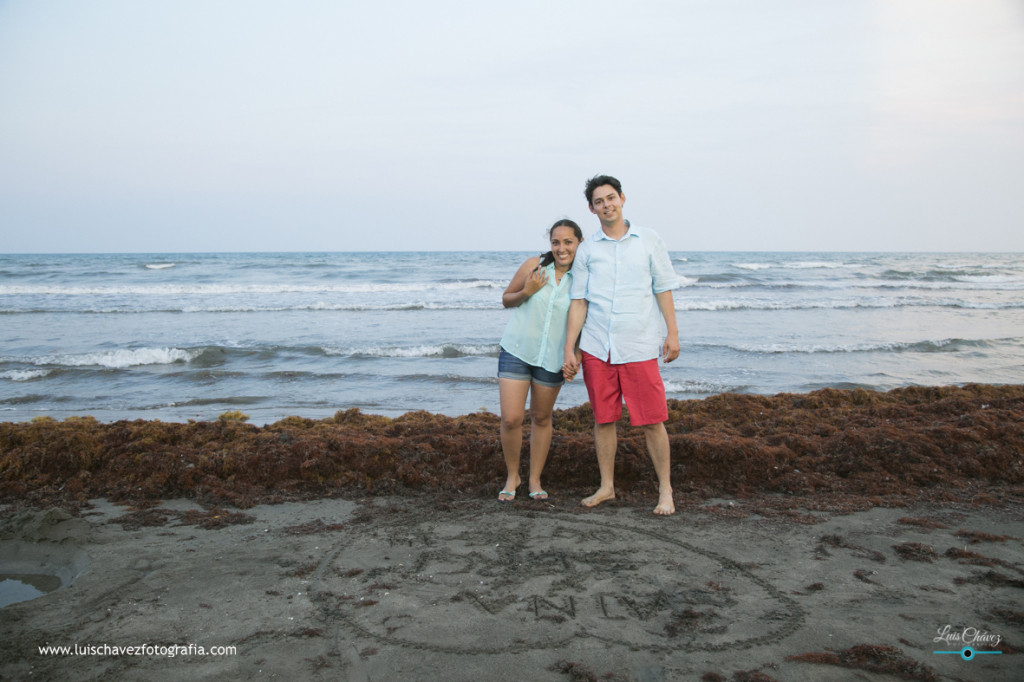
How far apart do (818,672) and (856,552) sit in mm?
1192

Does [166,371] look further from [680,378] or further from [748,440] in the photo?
[748,440]

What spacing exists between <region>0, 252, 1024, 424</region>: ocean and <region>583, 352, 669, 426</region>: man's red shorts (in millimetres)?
4111

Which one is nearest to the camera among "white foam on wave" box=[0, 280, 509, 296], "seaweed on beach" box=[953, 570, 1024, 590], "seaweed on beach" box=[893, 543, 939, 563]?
"seaweed on beach" box=[953, 570, 1024, 590]

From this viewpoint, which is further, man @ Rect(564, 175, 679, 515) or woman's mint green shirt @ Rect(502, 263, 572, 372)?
woman's mint green shirt @ Rect(502, 263, 572, 372)

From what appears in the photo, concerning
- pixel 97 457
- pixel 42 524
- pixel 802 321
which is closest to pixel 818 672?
pixel 42 524

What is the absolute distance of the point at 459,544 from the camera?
3451mm

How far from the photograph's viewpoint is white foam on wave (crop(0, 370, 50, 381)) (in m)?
9.75

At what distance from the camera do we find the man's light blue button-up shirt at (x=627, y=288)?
3803 millimetres

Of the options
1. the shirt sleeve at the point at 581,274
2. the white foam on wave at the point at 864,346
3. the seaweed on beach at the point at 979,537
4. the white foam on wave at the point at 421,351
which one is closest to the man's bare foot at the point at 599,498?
the shirt sleeve at the point at 581,274

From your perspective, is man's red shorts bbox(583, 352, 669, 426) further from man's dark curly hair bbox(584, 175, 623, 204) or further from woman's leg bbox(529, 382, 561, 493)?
man's dark curly hair bbox(584, 175, 623, 204)

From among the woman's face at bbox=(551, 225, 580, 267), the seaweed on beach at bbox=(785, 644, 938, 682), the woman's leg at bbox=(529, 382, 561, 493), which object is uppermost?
the woman's face at bbox=(551, 225, 580, 267)

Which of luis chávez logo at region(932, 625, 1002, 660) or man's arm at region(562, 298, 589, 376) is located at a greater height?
man's arm at region(562, 298, 589, 376)

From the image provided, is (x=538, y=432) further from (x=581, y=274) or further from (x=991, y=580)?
(x=991, y=580)

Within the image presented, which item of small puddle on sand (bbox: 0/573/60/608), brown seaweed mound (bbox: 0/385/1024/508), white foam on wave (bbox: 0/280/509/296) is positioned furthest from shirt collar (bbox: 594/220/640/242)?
white foam on wave (bbox: 0/280/509/296)
